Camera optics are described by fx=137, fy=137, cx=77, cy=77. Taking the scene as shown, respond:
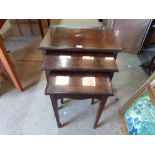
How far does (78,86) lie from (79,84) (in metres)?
0.03

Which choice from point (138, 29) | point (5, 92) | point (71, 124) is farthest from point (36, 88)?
point (138, 29)

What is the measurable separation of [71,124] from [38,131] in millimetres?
391

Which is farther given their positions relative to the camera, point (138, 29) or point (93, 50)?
point (138, 29)

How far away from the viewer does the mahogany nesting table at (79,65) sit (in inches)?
46.9

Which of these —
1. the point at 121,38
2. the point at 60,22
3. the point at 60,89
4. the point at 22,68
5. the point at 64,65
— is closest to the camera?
the point at 60,89

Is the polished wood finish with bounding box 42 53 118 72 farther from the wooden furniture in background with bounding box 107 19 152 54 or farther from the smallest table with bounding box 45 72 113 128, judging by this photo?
the wooden furniture in background with bounding box 107 19 152 54

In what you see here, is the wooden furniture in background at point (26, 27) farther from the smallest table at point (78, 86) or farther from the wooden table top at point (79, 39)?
the smallest table at point (78, 86)

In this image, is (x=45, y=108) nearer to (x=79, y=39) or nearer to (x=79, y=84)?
(x=79, y=84)

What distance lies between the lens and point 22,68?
2436mm

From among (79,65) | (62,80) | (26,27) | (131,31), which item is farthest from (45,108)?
(26,27)

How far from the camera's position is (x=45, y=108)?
1.82 m

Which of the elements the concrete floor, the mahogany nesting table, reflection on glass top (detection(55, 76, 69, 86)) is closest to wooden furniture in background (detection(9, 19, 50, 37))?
the concrete floor

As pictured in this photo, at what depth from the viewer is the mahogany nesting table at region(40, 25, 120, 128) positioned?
1.19m

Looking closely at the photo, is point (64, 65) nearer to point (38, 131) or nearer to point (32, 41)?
point (38, 131)
